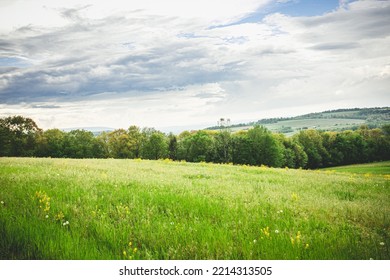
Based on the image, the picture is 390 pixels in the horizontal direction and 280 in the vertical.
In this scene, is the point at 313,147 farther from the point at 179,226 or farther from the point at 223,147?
the point at 179,226

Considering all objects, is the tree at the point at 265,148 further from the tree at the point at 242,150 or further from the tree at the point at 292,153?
the tree at the point at 292,153

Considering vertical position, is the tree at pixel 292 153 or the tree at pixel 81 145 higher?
the tree at pixel 81 145

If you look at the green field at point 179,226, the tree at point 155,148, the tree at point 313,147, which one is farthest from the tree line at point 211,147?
the green field at point 179,226

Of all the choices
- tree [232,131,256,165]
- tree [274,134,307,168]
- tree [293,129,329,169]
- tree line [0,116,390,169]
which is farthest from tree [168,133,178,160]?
tree [293,129,329,169]

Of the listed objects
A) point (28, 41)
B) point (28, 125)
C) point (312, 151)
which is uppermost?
point (28, 41)

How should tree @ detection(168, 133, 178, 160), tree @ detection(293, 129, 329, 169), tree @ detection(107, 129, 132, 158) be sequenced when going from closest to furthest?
tree @ detection(107, 129, 132, 158)
tree @ detection(168, 133, 178, 160)
tree @ detection(293, 129, 329, 169)

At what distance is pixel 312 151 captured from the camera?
3189 inches

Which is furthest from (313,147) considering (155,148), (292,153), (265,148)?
(155,148)

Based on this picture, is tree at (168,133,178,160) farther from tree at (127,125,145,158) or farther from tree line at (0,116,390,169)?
tree at (127,125,145,158)

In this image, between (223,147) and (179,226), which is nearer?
(179,226)

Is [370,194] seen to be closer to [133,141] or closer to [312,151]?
[133,141]

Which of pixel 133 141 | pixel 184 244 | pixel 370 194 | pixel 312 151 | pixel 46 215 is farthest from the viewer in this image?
pixel 312 151
